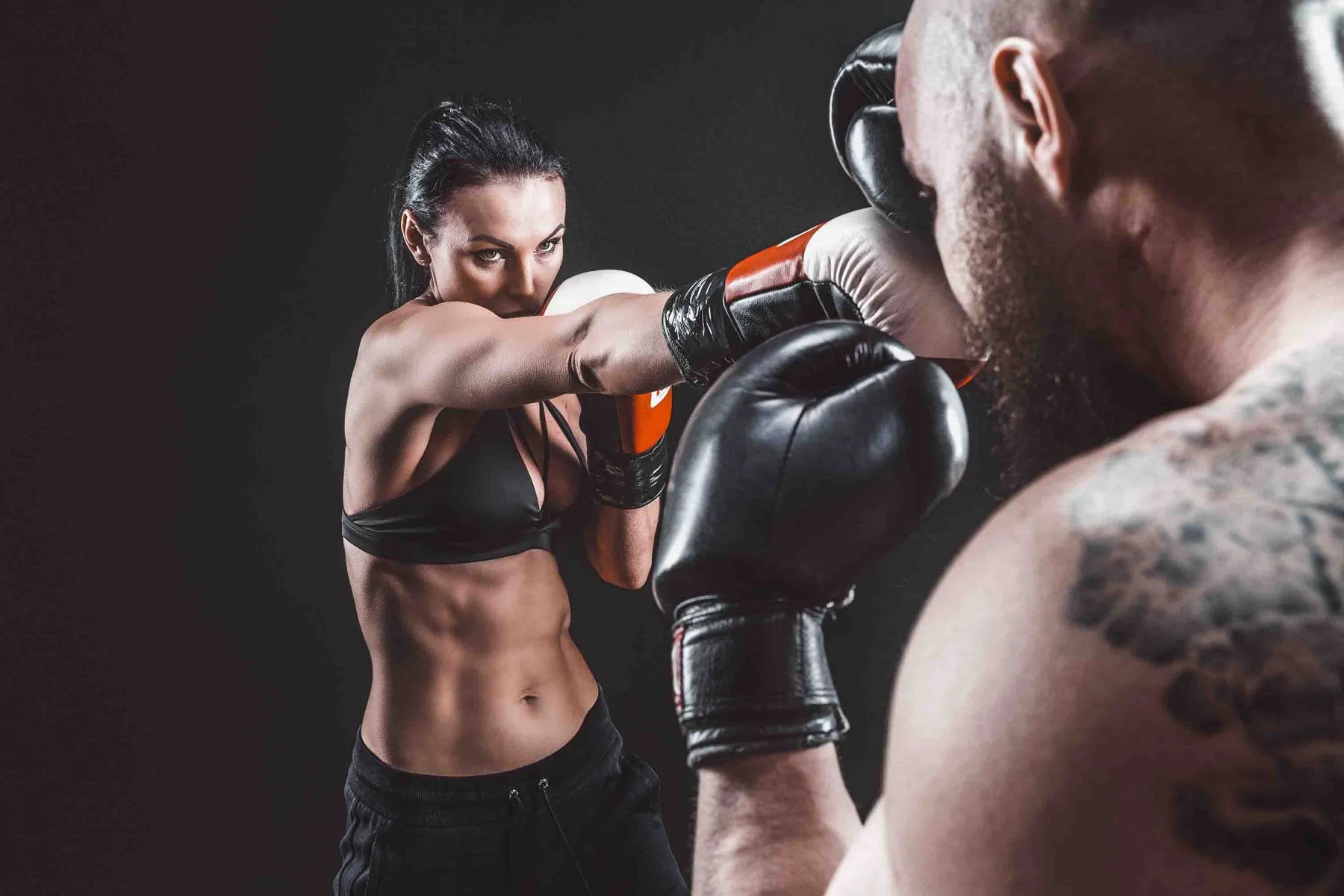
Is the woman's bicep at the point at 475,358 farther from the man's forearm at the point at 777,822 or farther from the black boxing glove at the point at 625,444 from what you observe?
the man's forearm at the point at 777,822

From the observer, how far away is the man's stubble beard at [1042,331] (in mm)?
609

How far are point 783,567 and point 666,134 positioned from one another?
161 centimetres

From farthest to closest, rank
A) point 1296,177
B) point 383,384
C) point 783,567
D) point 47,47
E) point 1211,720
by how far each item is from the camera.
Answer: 1. point 47,47
2. point 383,384
3. point 783,567
4. point 1296,177
5. point 1211,720

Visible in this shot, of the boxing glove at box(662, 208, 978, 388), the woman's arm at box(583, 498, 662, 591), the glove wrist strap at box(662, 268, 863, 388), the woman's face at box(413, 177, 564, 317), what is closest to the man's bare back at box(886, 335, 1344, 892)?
the boxing glove at box(662, 208, 978, 388)

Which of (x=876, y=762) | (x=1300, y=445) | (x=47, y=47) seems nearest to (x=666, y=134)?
(x=47, y=47)

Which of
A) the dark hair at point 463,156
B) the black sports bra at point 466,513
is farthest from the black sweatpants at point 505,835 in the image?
the dark hair at point 463,156

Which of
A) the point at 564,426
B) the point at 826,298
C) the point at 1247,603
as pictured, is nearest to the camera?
the point at 1247,603

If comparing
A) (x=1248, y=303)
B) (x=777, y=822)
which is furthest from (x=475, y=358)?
(x=1248, y=303)

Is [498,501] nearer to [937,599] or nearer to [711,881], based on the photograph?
[711,881]

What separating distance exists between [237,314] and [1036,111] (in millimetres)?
1760

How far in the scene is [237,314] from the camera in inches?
79.6

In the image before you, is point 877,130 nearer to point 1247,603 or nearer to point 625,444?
point 1247,603

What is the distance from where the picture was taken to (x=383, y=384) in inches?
63.5

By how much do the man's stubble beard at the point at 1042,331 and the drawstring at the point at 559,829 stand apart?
3.58 ft
